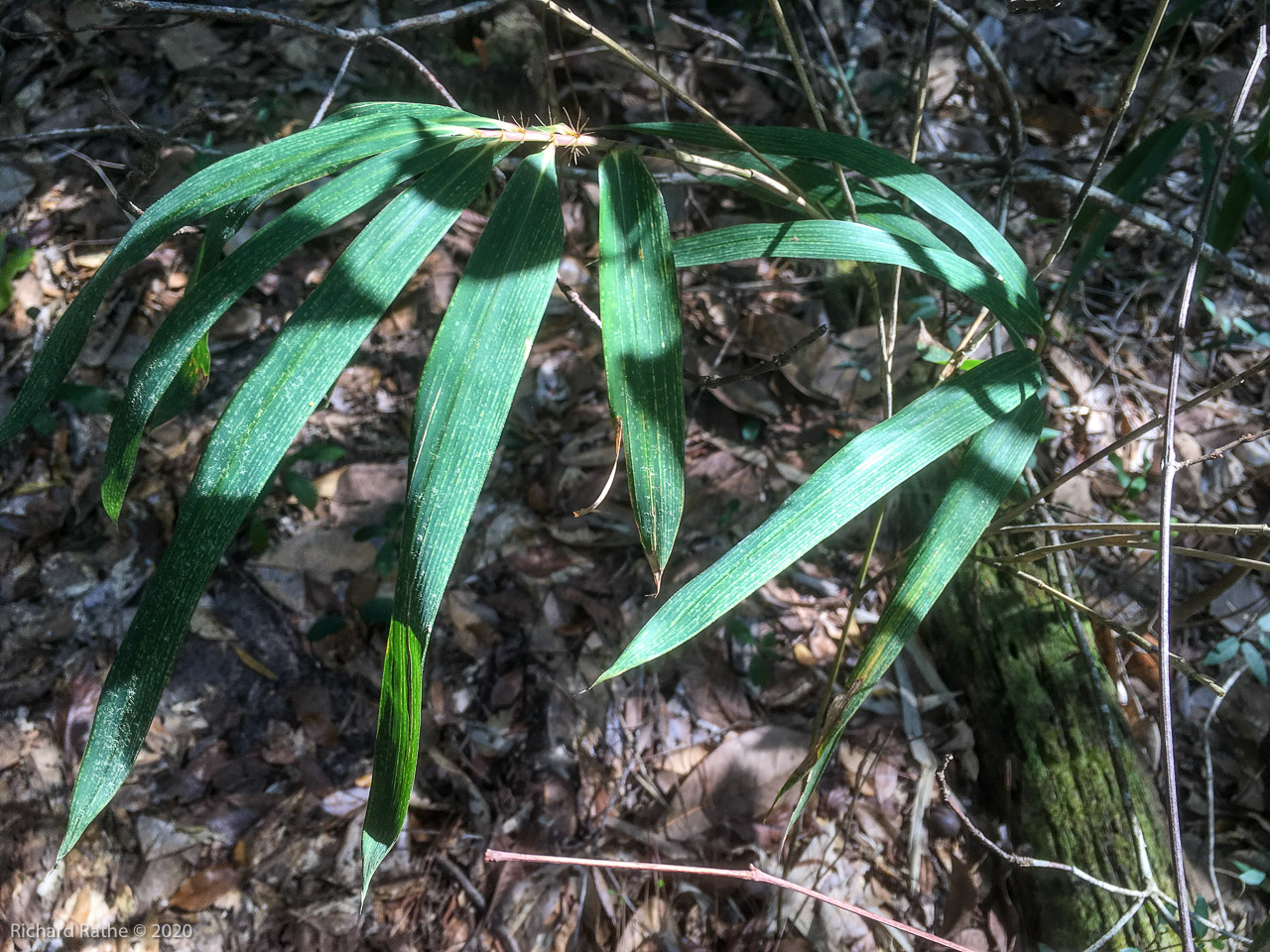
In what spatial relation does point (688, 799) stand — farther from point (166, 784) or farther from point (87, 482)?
point (87, 482)

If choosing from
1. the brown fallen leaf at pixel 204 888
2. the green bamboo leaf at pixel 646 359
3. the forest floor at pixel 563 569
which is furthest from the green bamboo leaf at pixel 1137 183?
the brown fallen leaf at pixel 204 888

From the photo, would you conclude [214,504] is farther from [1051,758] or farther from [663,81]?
[1051,758]

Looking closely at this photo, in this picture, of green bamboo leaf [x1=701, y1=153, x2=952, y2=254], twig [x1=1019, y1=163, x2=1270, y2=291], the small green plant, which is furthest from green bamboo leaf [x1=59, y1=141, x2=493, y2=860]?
twig [x1=1019, y1=163, x2=1270, y2=291]

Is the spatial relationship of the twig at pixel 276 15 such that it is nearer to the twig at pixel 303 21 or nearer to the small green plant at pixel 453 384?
the twig at pixel 303 21

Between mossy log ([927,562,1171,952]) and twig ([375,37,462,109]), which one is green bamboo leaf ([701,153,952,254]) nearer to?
twig ([375,37,462,109])

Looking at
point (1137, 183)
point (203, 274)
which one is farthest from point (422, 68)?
point (1137, 183)

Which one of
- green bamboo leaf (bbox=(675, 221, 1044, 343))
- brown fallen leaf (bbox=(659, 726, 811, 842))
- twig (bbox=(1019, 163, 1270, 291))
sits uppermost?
green bamboo leaf (bbox=(675, 221, 1044, 343))

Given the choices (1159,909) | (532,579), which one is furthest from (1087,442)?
(532,579)

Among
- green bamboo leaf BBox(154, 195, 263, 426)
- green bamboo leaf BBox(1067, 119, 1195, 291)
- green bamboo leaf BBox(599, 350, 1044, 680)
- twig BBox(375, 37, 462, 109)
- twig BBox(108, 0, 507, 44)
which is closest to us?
green bamboo leaf BBox(599, 350, 1044, 680)
